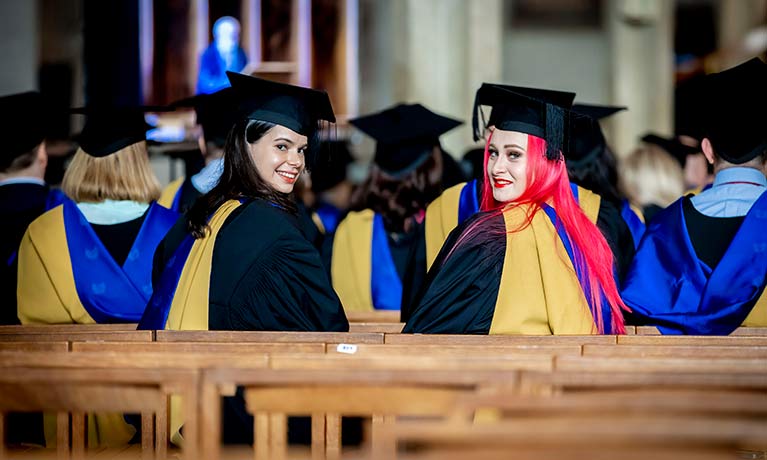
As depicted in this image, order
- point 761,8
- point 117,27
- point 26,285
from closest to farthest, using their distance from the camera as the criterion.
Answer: point 26,285
point 761,8
point 117,27

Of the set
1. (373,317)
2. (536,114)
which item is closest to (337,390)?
(536,114)

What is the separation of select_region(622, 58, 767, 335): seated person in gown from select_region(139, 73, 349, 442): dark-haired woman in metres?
1.32

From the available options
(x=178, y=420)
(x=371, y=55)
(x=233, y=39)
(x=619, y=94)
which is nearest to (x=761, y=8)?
(x=619, y=94)

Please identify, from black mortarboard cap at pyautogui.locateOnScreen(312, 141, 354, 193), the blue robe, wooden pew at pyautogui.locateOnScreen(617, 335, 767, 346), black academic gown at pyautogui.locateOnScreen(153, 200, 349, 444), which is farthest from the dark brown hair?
black mortarboard cap at pyautogui.locateOnScreen(312, 141, 354, 193)

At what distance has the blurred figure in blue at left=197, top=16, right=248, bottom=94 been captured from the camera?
41.9 feet

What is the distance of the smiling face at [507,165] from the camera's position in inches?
149

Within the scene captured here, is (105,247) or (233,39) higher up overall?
(233,39)

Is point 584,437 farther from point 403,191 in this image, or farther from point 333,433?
point 403,191

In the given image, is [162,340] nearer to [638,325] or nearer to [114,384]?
[114,384]

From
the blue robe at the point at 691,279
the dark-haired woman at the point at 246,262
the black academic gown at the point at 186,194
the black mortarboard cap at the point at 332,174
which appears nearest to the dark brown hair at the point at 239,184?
the dark-haired woman at the point at 246,262

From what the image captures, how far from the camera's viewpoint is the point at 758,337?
11.2 feet

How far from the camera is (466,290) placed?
12.0 ft

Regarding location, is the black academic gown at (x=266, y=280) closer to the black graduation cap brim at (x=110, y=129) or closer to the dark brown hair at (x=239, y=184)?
the dark brown hair at (x=239, y=184)

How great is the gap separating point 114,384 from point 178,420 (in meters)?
0.80
